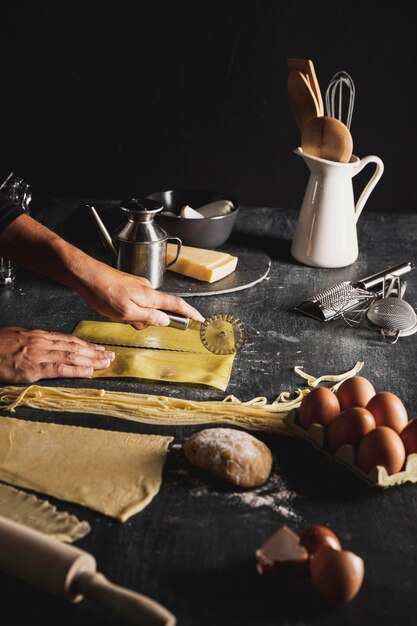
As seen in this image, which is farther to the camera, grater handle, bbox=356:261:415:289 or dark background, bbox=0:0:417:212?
dark background, bbox=0:0:417:212

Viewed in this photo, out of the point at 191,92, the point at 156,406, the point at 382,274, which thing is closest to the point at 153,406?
the point at 156,406

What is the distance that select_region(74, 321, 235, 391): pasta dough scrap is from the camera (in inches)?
56.6

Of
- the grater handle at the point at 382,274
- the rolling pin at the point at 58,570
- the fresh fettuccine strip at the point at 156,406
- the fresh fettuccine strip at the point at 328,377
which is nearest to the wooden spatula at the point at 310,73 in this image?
the grater handle at the point at 382,274

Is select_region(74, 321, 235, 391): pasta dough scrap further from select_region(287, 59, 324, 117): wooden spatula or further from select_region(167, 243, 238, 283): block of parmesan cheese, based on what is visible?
select_region(287, 59, 324, 117): wooden spatula

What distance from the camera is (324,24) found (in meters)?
2.87

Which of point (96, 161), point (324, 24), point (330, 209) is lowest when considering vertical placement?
point (96, 161)

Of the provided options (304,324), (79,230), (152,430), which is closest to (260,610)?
(152,430)

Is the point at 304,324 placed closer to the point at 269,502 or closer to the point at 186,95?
the point at 269,502

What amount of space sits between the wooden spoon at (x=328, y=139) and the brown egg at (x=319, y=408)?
2.76 feet

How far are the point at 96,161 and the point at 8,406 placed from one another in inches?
82.2

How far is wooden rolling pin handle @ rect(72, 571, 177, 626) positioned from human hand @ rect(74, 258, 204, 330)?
2.30ft

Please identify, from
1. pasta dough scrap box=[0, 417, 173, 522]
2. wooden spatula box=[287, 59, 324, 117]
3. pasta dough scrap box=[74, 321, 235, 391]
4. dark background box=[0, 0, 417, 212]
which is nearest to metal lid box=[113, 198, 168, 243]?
pasta dough scrap box=[74, 321, 235, 391]

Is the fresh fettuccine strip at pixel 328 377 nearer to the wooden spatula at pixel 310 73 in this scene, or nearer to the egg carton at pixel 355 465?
the egg carton at pixel 355 465

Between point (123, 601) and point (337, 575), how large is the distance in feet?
0.88
